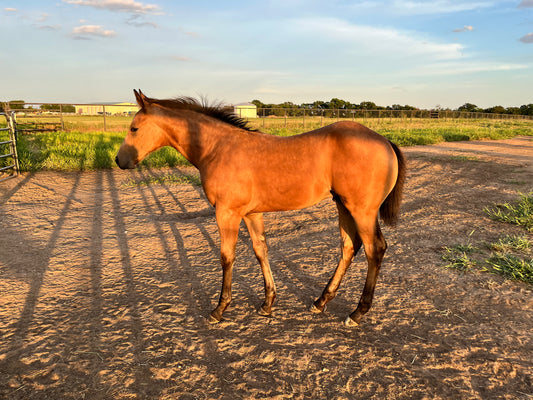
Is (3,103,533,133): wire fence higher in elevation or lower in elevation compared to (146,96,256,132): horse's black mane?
higher

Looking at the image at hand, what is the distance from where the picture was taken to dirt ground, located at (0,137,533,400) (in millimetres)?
2520

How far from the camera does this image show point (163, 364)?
2.71 m

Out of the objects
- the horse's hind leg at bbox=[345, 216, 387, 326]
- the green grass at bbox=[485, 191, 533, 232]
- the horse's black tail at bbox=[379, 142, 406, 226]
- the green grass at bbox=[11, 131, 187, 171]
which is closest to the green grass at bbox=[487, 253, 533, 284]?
the green grass at bbox=[485, 191, 533, 232]

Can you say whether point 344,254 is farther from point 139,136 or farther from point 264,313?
point 139,136

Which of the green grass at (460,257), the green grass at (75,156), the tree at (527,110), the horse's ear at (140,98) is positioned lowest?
the green grass at (460,257)

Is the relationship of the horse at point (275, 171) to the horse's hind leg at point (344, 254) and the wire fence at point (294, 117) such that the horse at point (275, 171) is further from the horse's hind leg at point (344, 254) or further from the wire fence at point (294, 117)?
the wire fence at point (294, 117)

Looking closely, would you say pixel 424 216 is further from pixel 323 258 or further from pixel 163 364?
pixel 163 364

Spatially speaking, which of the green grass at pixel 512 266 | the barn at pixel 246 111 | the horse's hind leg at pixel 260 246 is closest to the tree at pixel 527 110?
the barn at pixel 246 111

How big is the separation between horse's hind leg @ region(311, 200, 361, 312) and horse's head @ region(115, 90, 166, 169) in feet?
6.57

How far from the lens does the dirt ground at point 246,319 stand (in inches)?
99.2

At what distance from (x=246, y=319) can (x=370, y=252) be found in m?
1.33

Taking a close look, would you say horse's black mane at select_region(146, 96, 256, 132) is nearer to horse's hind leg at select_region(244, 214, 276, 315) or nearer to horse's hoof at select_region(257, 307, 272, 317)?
horse's hind leg at select_region(244, 214, 276, 315)

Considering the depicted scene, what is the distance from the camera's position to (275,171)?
325cm

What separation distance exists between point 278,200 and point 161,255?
2499mm
